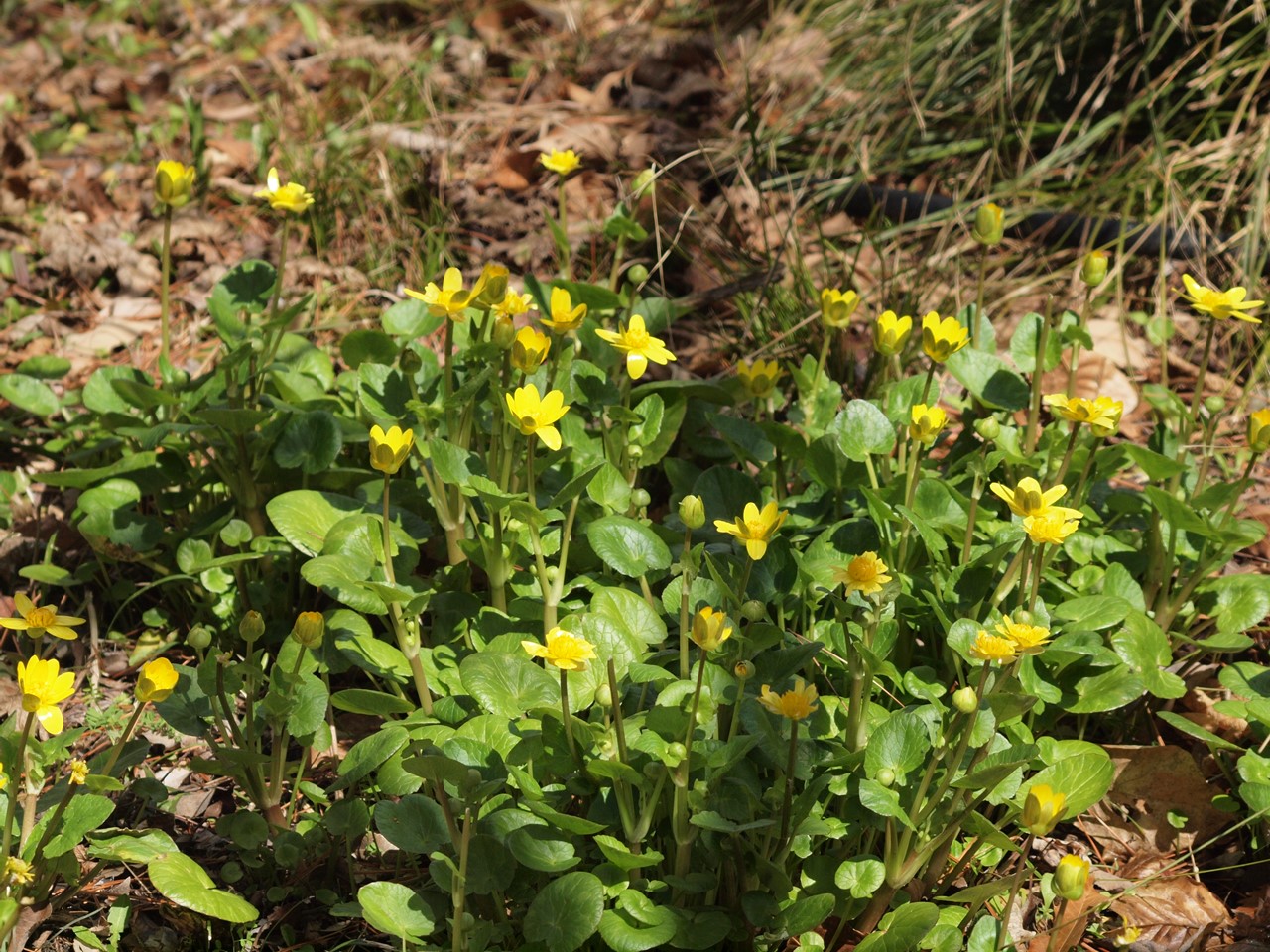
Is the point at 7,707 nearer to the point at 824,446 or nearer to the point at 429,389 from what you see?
the point at 429,389

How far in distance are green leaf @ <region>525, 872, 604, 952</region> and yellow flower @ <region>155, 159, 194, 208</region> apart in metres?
1.34

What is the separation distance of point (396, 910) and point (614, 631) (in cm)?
48

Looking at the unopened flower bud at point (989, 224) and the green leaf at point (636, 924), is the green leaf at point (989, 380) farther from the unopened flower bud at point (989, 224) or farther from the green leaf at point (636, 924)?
the green leaf at point (636, 924)

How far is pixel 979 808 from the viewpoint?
1715 millimetres

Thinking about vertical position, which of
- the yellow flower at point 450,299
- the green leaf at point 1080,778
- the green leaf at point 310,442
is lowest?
the green leaf at point 1080,778

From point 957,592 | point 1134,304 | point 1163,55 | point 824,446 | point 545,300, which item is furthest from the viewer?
point 1163,55

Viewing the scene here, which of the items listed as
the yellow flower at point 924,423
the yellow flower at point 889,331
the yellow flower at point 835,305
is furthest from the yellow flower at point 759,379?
the yellow flower at point 924,423

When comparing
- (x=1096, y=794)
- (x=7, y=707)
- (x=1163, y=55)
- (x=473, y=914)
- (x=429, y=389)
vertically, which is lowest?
(x=7, y=707)

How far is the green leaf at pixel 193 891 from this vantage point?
1440mm

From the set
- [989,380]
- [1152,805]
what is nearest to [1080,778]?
[1152,805]

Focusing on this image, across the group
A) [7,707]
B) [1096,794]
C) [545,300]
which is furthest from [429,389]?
[1096,794]

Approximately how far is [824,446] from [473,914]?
90cm

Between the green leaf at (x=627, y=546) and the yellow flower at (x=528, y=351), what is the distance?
26cm

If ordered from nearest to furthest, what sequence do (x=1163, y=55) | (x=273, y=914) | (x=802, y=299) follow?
(x=273, y=914) → (x=802, y=299) → (x=1163, y=55)
